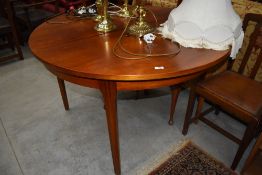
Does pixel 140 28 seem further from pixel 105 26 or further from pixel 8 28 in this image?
pixel 8 28

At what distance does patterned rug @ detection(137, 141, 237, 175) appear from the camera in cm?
150

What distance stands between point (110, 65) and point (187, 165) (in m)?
0.95

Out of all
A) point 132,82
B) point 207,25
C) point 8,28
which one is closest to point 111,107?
point 132,82

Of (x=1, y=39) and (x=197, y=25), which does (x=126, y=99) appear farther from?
(x=1, y=39)

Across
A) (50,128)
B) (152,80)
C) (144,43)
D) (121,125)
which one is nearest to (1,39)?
(50,128)

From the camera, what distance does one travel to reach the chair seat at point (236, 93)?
1.31m

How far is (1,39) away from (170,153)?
3.18 m

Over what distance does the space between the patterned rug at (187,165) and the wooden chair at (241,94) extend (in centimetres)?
11

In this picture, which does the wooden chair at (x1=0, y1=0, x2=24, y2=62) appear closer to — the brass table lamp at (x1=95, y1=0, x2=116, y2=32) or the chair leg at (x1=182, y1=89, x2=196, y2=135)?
the brass table lamp at (x1=95, y1=0, x2=116, y2=32)

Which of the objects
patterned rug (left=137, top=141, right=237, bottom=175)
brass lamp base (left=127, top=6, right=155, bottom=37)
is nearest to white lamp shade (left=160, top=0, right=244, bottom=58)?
brass lamp base (left=127, top=6, right=155, bottom=37)

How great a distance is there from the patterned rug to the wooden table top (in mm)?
777

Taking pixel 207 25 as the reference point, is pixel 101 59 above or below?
below

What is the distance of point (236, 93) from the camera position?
55.7 inches

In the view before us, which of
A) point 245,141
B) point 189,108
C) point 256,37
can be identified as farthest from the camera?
point 189,108
